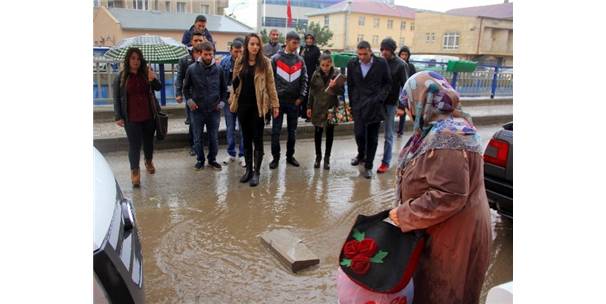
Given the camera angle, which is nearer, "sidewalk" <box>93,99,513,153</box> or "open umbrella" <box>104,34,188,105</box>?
"open umbrella" <box>104,34,188,105</box>

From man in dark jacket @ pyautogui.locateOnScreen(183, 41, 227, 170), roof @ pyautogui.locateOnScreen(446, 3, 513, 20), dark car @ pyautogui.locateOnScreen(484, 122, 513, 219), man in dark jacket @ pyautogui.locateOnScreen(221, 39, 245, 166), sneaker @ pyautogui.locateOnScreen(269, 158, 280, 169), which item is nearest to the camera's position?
dark car @ pyautogui.locateOnScreen(484, 122, 513, 219)

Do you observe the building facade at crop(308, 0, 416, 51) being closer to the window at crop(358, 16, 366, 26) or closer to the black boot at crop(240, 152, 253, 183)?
the window at crop(358, 16, 366, 26)

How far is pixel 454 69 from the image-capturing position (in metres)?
13.0

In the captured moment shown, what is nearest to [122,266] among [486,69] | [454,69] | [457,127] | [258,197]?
[457,127]

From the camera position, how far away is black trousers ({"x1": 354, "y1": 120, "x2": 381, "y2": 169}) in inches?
242

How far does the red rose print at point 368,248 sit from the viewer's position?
2207 mm

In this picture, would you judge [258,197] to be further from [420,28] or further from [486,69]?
[420,28]

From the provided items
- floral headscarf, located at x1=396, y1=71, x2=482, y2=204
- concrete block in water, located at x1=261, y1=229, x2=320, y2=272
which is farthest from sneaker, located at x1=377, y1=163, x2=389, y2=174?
floral headscarf, located at x1=396, y1=71, x2=482, y2=204

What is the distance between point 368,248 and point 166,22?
35.1 m

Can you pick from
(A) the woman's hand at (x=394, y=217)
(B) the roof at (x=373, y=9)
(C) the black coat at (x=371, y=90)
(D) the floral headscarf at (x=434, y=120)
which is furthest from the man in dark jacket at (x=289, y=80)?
(B) the roof at (x=373, y=9)

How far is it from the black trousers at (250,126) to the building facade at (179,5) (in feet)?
144

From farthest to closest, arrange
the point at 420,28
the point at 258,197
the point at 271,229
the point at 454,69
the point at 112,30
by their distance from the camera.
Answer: the point at 420,28
the point at 112,30
the point at 454,69
the point at 258,197
the point at 271,229

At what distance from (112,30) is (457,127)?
35081mm

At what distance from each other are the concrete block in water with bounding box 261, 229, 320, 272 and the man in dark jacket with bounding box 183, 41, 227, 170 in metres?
2.44
